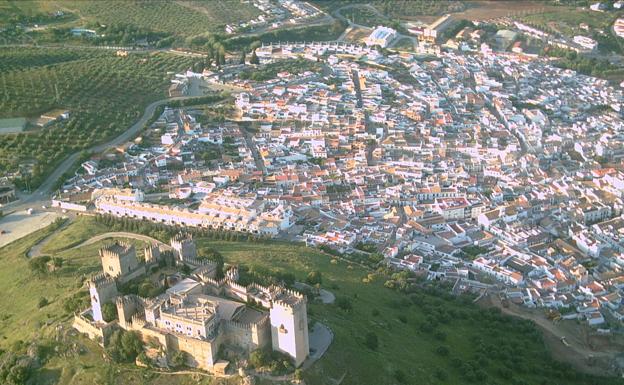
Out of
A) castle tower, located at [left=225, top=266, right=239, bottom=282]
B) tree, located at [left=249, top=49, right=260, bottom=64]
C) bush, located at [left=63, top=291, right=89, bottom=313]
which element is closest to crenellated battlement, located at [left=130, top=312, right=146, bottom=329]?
bush, located at [left=63, top=291, right=89, bottom=313]

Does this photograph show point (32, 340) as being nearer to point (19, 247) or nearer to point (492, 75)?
point (19, 247)

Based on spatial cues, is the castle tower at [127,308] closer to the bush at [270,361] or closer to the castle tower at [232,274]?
the castle tower at [232,274]

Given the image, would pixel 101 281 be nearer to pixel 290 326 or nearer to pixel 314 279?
pixel 290 326

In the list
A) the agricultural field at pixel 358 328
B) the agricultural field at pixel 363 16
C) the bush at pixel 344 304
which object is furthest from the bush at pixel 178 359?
the agricultural field at pixel 363 16

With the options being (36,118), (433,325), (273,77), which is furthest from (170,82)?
(433,325)

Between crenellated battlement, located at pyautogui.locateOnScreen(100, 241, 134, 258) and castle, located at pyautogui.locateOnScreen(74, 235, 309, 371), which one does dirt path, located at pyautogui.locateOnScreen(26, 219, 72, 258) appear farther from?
castle, located at pyautogui.locateOnScreen(74, 235, 309, 371)

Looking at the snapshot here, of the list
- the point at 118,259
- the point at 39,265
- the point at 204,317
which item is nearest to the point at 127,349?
the point at 204,317
